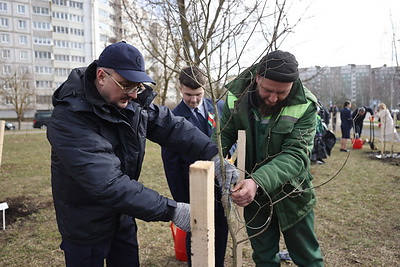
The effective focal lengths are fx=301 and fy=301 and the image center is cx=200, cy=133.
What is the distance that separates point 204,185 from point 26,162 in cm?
1010

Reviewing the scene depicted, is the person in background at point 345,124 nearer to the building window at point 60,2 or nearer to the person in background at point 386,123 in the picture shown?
the person in background at point 386,123

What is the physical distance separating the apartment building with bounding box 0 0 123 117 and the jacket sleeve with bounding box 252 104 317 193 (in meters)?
43.5

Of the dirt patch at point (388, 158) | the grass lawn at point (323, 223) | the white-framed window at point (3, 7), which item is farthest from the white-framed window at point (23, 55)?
the dirt patch at point (388, 158)

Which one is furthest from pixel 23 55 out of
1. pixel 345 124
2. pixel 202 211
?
pixel 202 211

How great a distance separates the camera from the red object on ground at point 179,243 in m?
3.31

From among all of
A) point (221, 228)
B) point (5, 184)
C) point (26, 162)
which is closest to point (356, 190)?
point (221, 228)

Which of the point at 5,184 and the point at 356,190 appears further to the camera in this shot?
the point at 5,184

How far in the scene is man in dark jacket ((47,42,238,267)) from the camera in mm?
1542

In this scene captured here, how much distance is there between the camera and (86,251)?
1897mm

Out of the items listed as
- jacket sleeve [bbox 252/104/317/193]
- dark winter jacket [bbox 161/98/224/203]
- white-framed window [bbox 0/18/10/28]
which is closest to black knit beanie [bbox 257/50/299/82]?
jacket sleeve [bbox 252/104/317/193]

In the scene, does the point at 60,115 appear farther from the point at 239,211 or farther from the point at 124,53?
the point at 239,211

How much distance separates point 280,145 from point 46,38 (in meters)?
52.2

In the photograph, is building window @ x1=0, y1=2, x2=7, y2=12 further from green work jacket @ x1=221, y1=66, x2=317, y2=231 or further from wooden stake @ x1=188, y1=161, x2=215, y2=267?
wooden stake @ x1=188, y1=161, x2=215, y2=267

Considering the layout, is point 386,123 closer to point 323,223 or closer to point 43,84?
point 323,223
